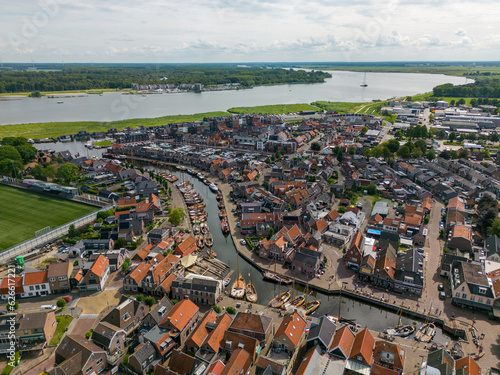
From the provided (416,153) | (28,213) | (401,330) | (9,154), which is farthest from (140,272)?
(416,153)

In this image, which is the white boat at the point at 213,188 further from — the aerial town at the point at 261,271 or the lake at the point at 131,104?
the lake at the point at 131,104

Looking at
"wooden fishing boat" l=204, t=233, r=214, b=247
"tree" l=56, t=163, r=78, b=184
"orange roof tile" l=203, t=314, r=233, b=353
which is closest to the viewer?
"orange roof tile" l=203, t=314, r=233, b=353

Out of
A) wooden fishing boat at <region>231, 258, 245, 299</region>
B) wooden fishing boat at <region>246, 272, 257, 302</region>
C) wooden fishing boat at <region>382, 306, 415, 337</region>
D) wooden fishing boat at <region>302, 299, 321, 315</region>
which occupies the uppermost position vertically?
wooden fishing boat at <region>231, 258, 245, 299</region>

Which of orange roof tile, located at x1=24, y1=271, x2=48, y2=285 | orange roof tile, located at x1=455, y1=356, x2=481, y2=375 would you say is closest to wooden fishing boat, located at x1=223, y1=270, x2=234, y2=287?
orange roof tile, located at x1=24, y1=271, x2=48, y2=285

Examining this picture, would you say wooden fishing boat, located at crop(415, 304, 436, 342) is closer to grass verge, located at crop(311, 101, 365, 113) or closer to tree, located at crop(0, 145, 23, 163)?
tree, located at crop(0, 145, 23, 163)

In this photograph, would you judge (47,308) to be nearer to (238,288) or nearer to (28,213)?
(238,288)

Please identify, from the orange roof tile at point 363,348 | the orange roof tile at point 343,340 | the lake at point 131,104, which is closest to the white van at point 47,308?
the orange roof tile at point 343,340

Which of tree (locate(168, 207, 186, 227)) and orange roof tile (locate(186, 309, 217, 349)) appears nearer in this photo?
orange roof tile (locate(186, 309, 217, 349))
